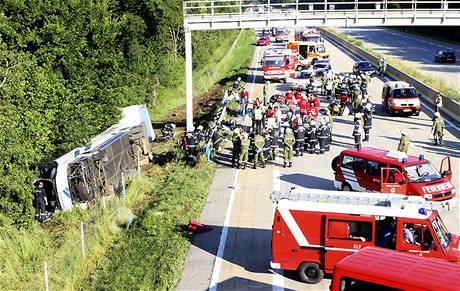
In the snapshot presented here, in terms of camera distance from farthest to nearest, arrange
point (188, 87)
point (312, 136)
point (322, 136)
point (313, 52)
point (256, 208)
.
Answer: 1. point (313, 52)
2. point (188, 87)
3. point (312, 136)
4. point (322, 136)
5. point (256, 208)

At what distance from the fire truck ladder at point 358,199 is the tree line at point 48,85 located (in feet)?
27.4

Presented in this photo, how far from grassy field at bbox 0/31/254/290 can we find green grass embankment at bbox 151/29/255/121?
20.0 m

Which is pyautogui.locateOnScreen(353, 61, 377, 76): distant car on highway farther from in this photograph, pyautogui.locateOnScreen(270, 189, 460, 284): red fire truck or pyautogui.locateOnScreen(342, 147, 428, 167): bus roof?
pyautogui.locateOnScreen(270, 189, 460, 284): red fire truck

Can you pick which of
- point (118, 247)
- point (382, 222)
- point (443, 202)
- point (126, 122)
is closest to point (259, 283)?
point (382, 222)

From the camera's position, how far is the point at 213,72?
5634cm

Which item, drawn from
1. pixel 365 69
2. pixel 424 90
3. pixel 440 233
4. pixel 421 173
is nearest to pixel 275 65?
pixel 365 69

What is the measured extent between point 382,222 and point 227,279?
3545mm

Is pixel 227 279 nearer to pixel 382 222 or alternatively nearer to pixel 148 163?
pixel 382 222

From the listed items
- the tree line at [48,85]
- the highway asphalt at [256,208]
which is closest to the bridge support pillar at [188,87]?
the tree line at [48,85]

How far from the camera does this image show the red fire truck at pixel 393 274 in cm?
884

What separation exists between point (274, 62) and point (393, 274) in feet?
127

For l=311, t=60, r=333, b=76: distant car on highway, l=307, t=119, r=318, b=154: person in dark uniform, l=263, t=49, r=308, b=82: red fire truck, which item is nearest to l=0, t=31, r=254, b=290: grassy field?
l=307, t=119, r=318, b=154: person in dark uniform

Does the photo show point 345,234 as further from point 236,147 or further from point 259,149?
point 236,147

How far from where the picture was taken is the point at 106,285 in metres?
13.8
